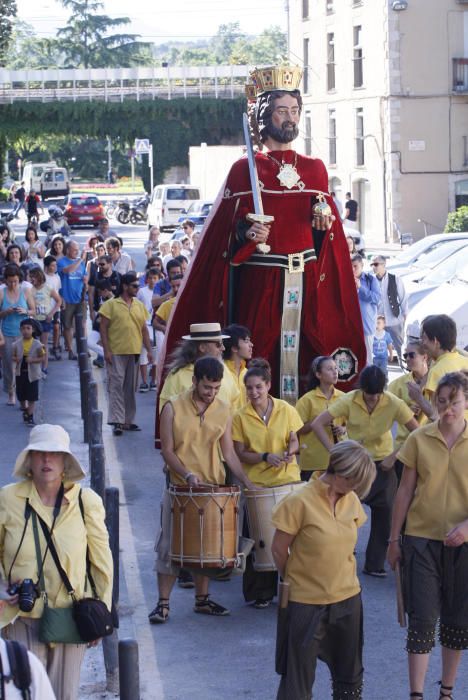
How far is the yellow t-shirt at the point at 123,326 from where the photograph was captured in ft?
47.4

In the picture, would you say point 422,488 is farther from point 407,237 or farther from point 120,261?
point 407,237

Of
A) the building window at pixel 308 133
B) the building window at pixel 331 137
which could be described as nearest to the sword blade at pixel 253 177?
the building window at pixel 331 137

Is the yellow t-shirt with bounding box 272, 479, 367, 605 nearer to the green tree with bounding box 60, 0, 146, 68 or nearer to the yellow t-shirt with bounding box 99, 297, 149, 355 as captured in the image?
the yellow t-shirt with bounding box 99, 297, 149, 355

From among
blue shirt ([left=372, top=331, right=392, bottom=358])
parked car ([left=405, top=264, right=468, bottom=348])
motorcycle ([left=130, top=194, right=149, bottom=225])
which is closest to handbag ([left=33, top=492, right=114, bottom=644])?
blue shirt ([left=372, top=331, right=392, bottom=358])

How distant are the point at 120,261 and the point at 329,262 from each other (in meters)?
8.76

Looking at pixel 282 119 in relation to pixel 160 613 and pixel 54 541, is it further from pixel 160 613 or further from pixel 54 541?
pixel 54 541

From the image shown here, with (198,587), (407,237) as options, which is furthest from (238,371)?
(407,237)

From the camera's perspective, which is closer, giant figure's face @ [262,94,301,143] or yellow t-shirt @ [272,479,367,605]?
yellow t-shirt @ [272,479,367,605]

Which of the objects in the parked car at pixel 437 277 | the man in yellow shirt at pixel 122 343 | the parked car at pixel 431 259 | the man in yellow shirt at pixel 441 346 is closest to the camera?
the man in yellow shirt at pixel 441 346

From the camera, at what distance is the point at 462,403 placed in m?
6.68

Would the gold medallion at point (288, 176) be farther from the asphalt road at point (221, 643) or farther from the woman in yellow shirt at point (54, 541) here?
the woman in yellow shirt at point (54, 541)

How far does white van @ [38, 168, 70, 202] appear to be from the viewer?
68750 mm

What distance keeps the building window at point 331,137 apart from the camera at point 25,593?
4578cm

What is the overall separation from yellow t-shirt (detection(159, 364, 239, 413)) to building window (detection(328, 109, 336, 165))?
139ft
